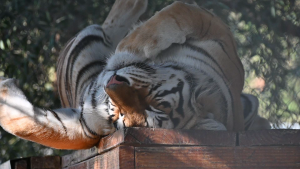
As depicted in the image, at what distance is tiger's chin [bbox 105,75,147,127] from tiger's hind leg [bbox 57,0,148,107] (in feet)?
1.43

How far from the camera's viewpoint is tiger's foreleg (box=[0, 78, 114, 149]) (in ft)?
3.07

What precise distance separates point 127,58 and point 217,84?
26cm

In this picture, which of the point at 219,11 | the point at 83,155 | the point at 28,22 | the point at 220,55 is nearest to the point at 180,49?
the point at 220,55

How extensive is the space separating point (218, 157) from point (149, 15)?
4.24 feet

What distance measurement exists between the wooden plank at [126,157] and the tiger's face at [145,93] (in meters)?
0.13

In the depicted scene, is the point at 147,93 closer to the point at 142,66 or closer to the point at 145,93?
the point at 145,93

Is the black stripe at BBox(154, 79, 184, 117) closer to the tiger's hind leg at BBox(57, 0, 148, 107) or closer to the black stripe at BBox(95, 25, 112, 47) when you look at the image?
the tiger's hind leg at BBox(57, 0, 148, 107)

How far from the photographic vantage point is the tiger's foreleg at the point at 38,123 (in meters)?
0.94

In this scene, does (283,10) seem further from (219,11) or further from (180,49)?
(180,49)

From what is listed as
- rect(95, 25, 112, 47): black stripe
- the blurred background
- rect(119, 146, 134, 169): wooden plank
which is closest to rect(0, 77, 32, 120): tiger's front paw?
rect(119, 146, 134, 169): wooden plank

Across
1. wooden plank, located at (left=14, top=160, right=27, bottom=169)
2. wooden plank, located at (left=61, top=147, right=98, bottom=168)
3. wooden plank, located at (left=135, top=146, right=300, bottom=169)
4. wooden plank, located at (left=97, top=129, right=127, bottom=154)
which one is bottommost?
wooden plank, located at (left=14, top=160, right=27, bottom=169)

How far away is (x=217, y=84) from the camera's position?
3.83ft

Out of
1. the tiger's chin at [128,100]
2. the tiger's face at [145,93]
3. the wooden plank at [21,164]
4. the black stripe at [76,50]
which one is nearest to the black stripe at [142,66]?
the tiger's face at [145,93]

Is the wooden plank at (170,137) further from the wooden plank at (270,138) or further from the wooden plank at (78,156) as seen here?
the wooden plank at (78,156)
